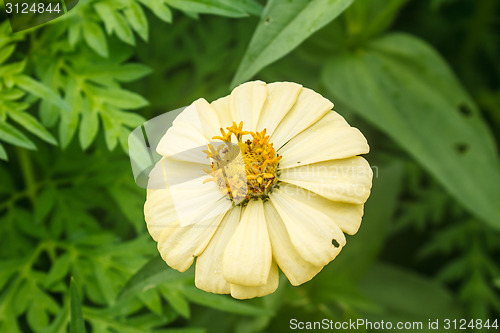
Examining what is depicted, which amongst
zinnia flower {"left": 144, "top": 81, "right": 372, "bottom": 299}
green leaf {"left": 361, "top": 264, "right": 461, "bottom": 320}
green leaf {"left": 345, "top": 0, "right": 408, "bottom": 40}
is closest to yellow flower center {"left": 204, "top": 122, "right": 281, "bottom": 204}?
zinnia flower {"left": 144, "top": 81, "right": 372, "bottom": 299}

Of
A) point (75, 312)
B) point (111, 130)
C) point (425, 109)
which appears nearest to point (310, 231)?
point (75, 312)

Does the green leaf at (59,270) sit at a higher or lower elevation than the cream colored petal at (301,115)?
lower

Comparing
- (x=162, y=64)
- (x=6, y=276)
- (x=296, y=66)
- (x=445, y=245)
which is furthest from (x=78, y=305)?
(x=445, y=245)

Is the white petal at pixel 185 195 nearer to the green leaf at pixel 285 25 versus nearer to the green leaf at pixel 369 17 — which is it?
the green leaf at pixel 285 25

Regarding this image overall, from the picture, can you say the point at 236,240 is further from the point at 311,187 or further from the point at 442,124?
the point at 442,124

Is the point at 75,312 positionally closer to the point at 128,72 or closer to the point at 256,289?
the point at 256,289

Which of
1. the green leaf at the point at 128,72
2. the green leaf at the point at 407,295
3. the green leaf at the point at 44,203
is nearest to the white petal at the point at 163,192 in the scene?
the green leaf at the point at 128,72
